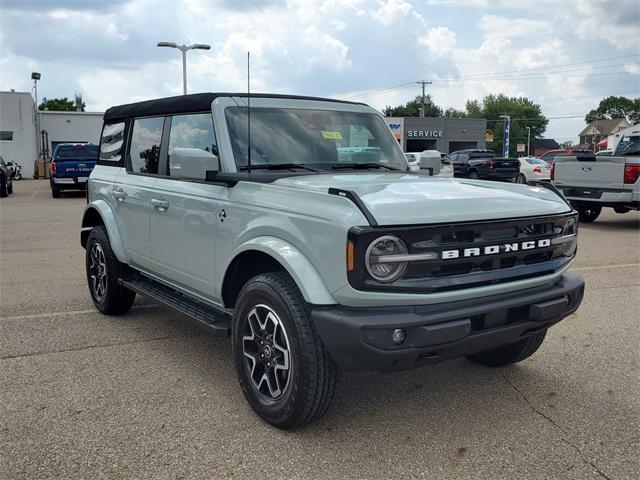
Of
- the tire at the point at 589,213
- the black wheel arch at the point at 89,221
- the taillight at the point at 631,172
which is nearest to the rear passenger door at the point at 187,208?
the black wheel arch at the point at 89,221

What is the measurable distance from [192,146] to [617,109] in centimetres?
14724

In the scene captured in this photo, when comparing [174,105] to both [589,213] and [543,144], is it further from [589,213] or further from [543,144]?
[543,144]

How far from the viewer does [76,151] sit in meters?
21.0

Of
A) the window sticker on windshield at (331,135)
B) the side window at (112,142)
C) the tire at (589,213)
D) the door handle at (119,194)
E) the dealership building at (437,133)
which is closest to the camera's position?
the window sticker on windshield at (331,135)

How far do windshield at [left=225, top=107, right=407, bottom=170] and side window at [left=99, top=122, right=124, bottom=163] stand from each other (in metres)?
1.86

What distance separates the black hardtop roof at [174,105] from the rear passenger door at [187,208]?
0.22 feet

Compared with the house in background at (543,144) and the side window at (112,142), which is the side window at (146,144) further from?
the house in background at (543,144)

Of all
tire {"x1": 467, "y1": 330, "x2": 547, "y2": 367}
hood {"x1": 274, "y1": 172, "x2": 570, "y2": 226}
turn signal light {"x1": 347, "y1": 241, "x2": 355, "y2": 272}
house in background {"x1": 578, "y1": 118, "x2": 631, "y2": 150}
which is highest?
house in background {"x1": 578, "y1": 118, "x2": 631, "y2": 150}

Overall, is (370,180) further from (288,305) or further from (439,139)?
(439,139)

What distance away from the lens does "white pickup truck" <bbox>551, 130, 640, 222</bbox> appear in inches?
456

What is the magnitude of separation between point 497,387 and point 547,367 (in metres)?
0.60

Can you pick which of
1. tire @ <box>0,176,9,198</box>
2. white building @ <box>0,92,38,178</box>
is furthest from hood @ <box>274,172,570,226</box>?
white building @ <box>0,92,38,178</box>

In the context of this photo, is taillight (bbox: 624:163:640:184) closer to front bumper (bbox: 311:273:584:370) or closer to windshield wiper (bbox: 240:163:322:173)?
windshield wiper (bbox: 240:163:322:173)

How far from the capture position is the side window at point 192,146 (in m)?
3.71
